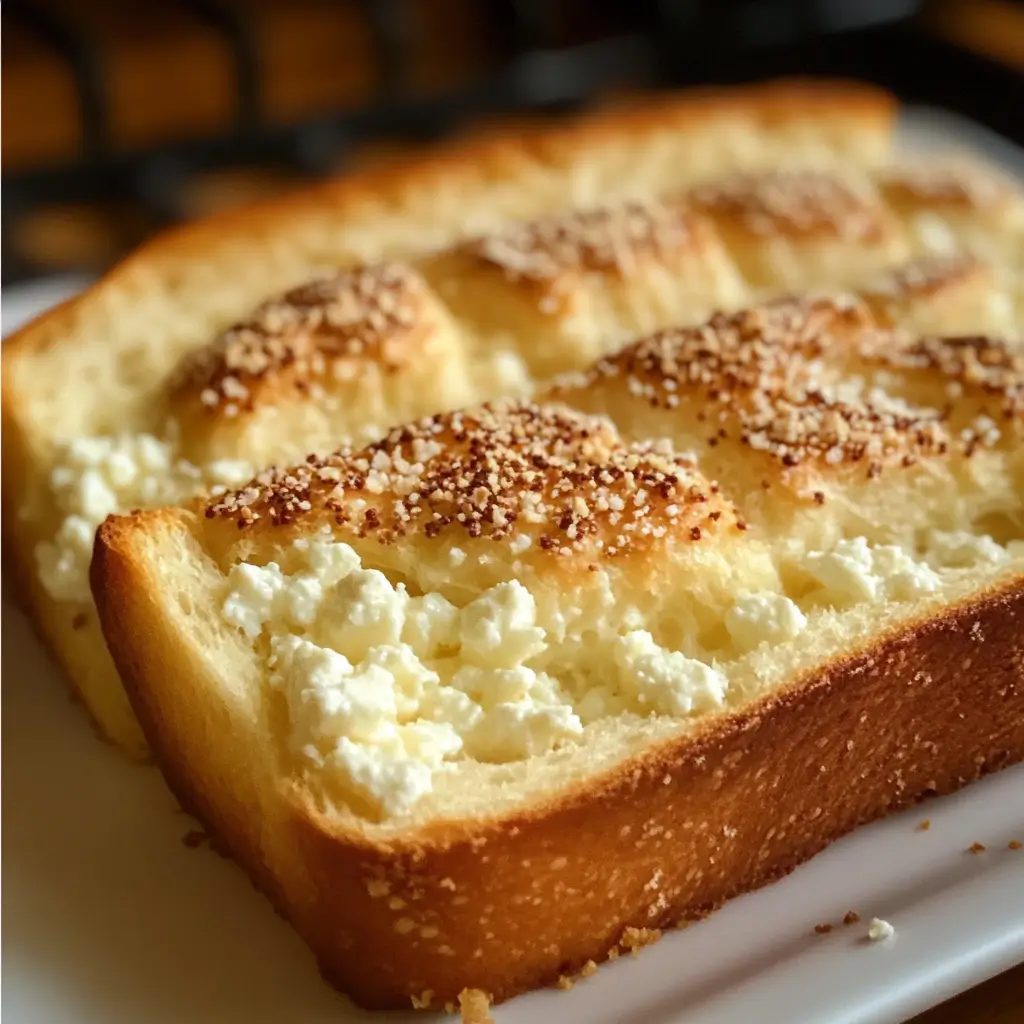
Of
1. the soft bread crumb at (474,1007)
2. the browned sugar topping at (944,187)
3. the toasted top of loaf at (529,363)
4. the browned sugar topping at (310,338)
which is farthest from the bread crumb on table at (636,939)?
the browned sugar topping at (944,187)

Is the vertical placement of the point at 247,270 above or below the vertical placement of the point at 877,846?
above

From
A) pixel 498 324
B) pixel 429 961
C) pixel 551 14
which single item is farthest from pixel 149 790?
pixel 551 14

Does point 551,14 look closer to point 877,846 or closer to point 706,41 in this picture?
point 706,41

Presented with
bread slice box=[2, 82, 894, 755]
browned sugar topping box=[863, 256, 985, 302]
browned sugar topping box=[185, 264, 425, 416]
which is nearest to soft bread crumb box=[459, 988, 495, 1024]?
bread slice box=[2, 82, 894, 755]

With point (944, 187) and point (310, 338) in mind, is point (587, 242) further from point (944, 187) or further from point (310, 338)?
point (944, 187)

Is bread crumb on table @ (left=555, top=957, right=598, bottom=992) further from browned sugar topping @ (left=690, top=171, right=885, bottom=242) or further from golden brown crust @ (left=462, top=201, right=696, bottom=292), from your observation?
browned sugar topping @ (left=690, top=171, right=885, bottom=242)

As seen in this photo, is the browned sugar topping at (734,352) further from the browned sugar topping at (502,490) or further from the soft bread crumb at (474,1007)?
the soft bread crumb at (474,1007)
